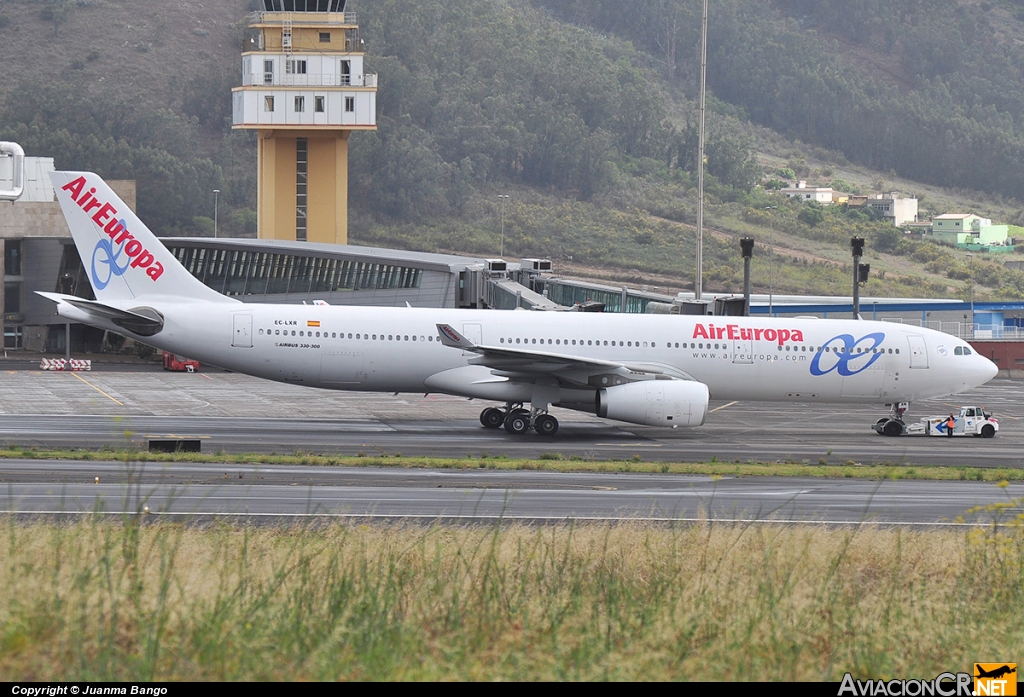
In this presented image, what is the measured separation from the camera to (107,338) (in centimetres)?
6675

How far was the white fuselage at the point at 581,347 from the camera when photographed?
36156 mm

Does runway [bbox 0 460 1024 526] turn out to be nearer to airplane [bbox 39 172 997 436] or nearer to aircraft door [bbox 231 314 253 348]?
airplane [bbox 39 172 997 436]

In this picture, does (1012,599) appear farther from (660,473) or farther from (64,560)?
(660,473)

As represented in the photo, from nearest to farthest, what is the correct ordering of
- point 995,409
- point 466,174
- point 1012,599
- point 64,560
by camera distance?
point 64,560 < point 1012,599 < point 995,409 < point 466,174

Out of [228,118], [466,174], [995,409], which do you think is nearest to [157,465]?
[995,409]

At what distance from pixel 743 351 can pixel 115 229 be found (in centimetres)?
1872

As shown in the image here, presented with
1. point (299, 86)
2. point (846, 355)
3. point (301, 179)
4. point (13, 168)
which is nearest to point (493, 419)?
point (846, 355)

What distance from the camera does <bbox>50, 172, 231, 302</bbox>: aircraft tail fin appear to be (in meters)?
36.5

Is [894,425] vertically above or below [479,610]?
below

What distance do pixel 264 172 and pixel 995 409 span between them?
42857mm

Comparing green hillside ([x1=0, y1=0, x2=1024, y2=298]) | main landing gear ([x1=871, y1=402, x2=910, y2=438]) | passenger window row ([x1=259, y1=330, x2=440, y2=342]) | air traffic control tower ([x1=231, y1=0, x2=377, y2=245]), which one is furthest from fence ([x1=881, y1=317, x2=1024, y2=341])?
passenger window row ([x1=259, y1=330, x2=440, y2=342])

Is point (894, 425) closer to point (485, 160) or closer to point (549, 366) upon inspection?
point (549, 366)

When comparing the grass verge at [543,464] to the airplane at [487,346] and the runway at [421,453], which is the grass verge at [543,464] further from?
the airplane at [487,346]

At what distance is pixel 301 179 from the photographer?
245ft
